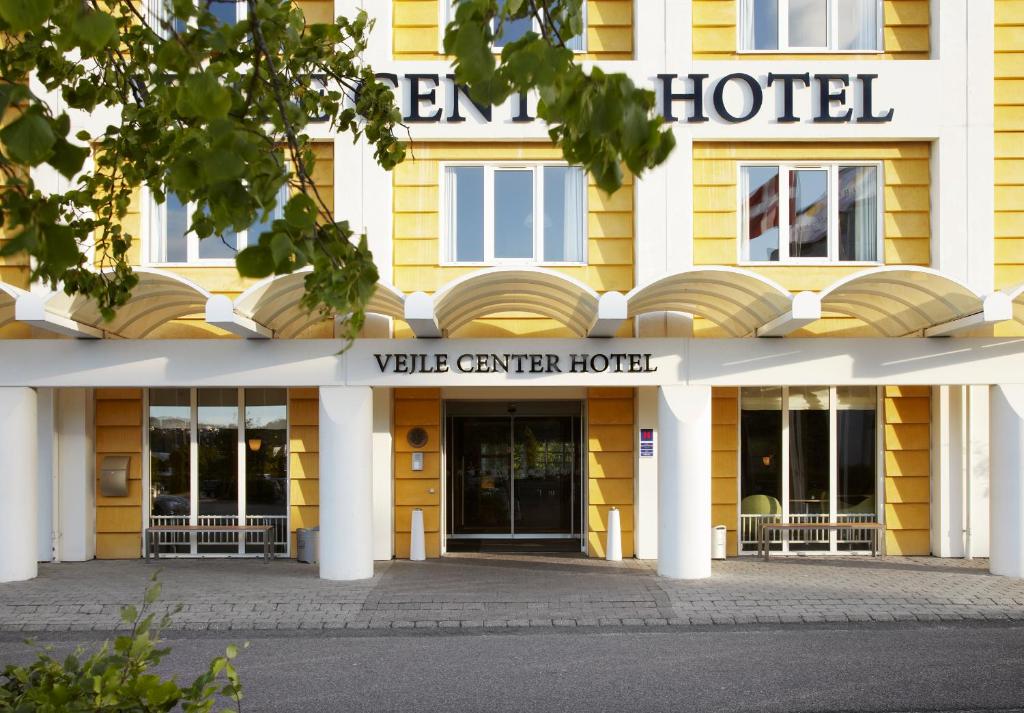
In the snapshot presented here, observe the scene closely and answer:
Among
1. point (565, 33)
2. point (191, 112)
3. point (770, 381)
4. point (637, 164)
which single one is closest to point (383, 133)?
point (565, 33)

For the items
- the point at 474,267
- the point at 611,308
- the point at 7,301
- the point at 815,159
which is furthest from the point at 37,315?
the point at 815,159

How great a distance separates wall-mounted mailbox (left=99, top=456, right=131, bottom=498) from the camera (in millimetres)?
14148

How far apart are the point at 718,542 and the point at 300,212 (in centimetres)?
1171

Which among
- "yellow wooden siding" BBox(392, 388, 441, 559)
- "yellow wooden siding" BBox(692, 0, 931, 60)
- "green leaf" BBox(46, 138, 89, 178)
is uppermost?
"yellow wooden siding" BBox(692, 0, 931, 60)

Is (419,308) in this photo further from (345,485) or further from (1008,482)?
(1008,482)

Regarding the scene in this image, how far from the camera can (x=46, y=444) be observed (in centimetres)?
1395

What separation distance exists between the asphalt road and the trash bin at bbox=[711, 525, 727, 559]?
12.7ft

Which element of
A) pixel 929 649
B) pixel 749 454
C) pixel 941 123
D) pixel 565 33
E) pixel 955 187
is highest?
pixel 941 123

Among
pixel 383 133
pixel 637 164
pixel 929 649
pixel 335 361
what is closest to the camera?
pixel 637 164

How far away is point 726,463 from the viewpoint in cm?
1434

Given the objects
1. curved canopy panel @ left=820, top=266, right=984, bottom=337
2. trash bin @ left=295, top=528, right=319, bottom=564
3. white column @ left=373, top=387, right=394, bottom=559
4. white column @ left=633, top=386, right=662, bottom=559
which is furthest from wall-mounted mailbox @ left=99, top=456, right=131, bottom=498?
curved canopy panel @ left=820, top=266, right=984, bottom=337

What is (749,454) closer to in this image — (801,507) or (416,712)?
(801,507)

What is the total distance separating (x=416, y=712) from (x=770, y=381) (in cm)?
698

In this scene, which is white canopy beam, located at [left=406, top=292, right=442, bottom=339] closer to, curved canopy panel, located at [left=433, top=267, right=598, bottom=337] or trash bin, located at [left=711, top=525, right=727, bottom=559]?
curved canopy panel, located at [left=433, top=267, right=598, bottom=337]
